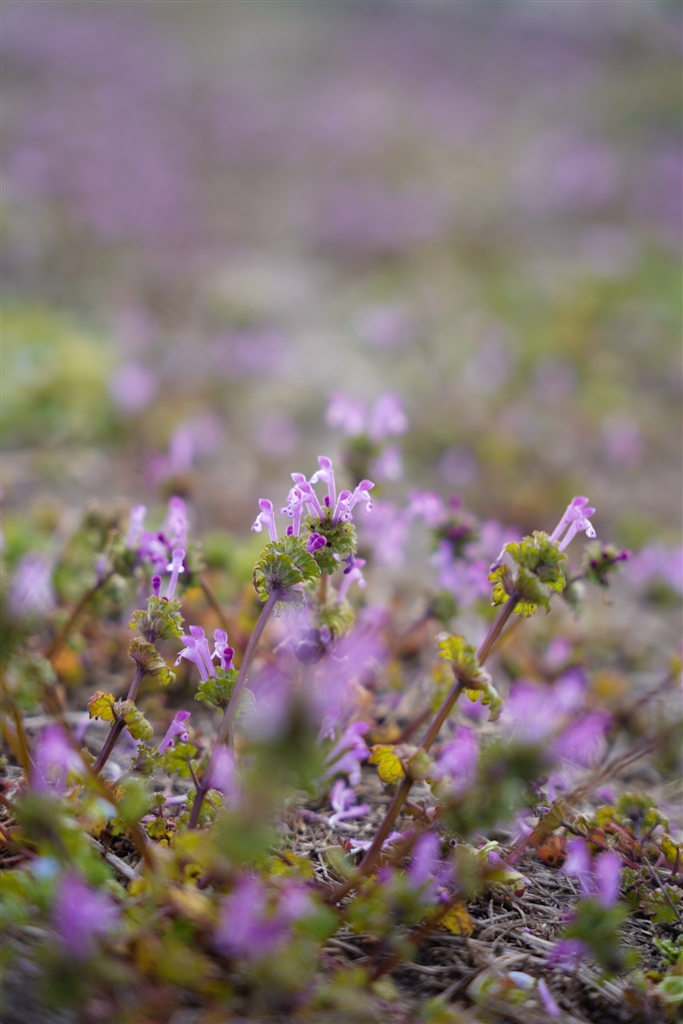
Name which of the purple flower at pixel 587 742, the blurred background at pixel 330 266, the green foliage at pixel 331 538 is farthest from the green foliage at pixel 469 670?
the blurred background at pixel 330 266

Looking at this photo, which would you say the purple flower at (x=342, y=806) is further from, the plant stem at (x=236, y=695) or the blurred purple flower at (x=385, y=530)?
the blurred purple flower at (x=385, y=530)

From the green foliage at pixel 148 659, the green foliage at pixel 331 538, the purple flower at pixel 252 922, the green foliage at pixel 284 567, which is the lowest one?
the purple flower at pixel 252 922

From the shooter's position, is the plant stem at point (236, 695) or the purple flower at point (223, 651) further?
the purple flower at point (223, 651)

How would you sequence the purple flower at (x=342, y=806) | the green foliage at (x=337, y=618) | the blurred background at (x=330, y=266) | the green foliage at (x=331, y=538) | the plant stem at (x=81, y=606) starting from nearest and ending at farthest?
the green foliage at (x=331, y=538)
the green foliage at (x=337, y=618)
the purple flower at (x=342, y=806)
the plant stem at (x=81, y=606)
the blurred background at (x=330, y=266)

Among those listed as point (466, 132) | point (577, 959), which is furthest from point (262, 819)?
point (466, 132)

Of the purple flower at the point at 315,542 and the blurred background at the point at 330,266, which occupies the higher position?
the blurred background at the point at 330,266

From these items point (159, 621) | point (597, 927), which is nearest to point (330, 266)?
point (159, 621)
